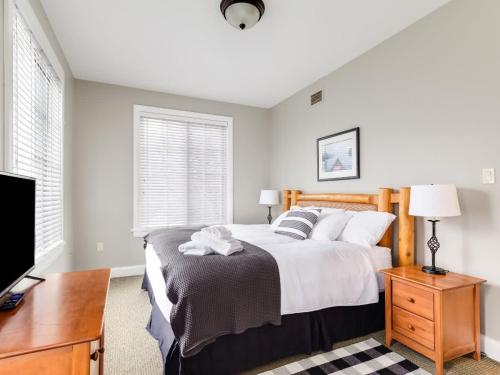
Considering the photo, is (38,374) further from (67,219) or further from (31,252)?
(67,219)

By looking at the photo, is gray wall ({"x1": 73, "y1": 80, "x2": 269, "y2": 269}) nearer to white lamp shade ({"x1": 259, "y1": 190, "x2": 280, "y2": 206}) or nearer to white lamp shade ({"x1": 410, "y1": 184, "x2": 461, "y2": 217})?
white lamp shade ({"x1": 259, "y1": 190, "x2": 280, "y2": 206})

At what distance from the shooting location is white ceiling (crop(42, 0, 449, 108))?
7.97ft

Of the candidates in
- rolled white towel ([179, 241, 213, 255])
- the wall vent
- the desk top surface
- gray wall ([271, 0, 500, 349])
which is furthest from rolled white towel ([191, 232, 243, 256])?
the wall vent

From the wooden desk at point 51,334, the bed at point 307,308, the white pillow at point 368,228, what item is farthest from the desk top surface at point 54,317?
the white pillow at point 368,228

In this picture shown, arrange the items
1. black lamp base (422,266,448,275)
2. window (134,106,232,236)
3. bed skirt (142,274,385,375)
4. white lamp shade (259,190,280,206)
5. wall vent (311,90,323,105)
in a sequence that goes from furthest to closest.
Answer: white lamp shade (259,190,280,206) < window (134,106,232,236) < wall vent (311,90,323,105) < black lamp base (422,266,448,275) < bed skirt (142,274,385,375)

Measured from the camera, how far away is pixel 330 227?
288cm

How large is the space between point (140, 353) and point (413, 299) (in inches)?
81.0

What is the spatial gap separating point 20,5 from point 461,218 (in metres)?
3.56

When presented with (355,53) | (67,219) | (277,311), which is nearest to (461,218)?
(277,311)

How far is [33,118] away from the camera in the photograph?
7.47ft

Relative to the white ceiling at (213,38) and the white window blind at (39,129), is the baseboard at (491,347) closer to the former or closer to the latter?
the white ceiling at (213,38)

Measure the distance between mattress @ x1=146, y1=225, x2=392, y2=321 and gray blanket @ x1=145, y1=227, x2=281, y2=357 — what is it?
0.13 metres

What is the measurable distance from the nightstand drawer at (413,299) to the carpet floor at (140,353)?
1.21ft

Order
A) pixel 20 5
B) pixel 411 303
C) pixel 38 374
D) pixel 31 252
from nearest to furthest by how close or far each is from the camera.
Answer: pixel 38 374 → pixel 31 252 → pixel 20 5 → pixel 411 303
